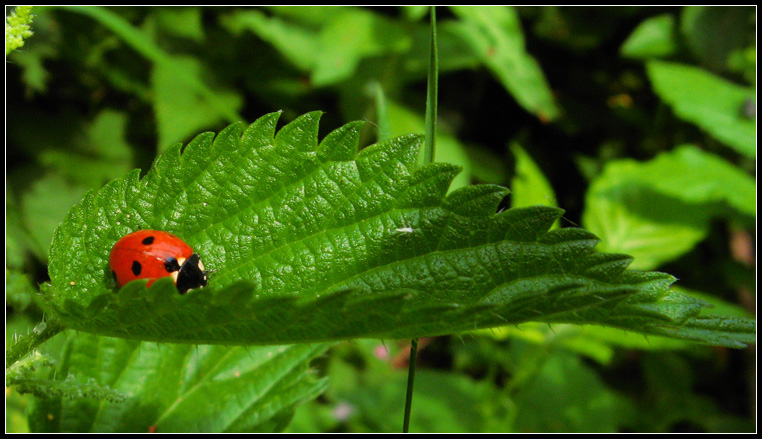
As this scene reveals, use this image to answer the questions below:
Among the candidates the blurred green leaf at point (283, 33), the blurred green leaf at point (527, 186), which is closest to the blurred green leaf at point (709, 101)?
the blurred green leaf at point (527, 186)

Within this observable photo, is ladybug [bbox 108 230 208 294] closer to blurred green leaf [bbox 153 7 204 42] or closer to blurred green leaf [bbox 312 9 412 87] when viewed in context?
blurred green leaf [bbox 312 9 412 87]

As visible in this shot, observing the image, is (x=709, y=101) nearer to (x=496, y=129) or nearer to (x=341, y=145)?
(x=496, y=129)

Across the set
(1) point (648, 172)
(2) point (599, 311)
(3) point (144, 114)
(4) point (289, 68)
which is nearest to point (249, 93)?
(4) point (289, 68)

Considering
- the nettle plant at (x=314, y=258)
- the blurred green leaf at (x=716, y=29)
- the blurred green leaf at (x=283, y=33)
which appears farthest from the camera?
the blurred green leaf at (x=716, y=29)

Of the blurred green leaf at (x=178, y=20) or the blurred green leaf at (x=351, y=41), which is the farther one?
the blurred green leaf at (x=178, y=20)

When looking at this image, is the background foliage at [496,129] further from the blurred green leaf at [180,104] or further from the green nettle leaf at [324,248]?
the green nettle leaf at [324,248]

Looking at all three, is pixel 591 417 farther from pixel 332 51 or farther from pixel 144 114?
pixel 144 114

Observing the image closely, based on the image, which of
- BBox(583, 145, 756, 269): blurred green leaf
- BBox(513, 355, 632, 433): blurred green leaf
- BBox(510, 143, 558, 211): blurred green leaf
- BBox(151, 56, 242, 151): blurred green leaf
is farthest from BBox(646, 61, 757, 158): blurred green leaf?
BBox(151, 56, 242, 151): blurred green leaf

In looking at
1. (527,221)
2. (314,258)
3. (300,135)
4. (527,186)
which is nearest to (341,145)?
(300,135)
